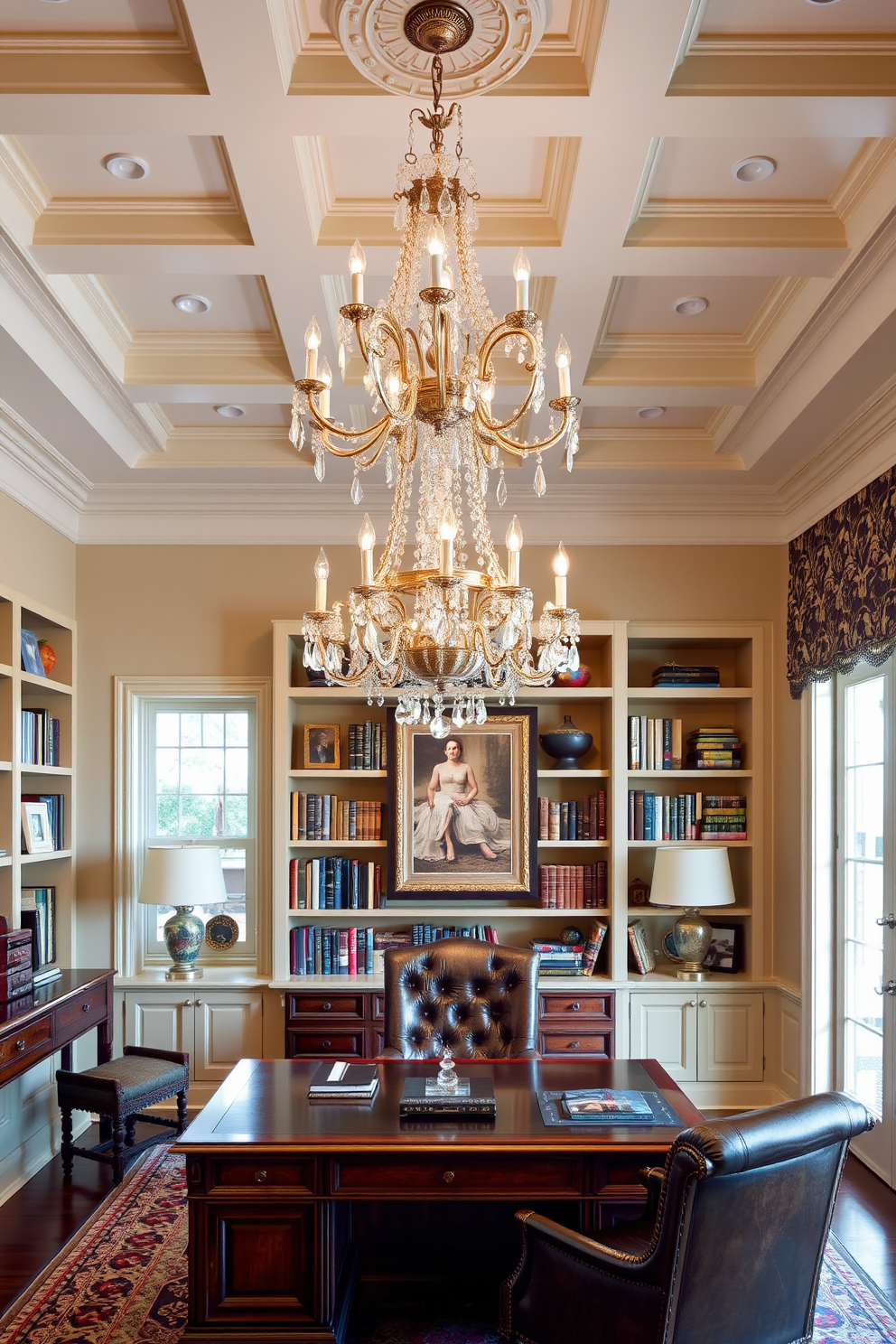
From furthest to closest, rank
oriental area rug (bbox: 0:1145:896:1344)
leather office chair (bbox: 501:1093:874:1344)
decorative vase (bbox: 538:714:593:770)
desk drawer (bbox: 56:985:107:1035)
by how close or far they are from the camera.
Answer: decorative vase (bbox: 538:714:593:770) < desk drawer (bbox: 56:985:107:1035) < oriental area rug (bbox: 0:1145:896:1344) < leather office chair (bbox: 501:1093:874:1344)

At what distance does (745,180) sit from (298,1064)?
3042 mm

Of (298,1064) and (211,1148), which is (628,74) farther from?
(298,1064)

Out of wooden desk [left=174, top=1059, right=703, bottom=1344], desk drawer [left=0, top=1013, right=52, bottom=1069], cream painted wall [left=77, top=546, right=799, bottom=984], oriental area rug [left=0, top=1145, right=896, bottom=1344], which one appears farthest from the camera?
cream painted wall [left=77, top=546, right=799, bottom=984]

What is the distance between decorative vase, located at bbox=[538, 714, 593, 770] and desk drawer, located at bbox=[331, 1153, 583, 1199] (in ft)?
8.54

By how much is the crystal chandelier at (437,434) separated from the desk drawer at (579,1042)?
252cm

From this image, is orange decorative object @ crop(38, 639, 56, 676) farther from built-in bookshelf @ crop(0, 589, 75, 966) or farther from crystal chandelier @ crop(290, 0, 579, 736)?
crystal chandelier @ crop(290, 0, 579, 736)

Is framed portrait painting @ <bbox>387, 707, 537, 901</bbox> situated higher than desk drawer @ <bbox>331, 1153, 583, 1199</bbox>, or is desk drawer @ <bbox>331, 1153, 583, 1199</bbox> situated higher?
framed portrait painting @ <bbox>387, 707, 537, 901</bbox>

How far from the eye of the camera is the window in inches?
210

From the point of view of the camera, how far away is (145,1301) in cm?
325

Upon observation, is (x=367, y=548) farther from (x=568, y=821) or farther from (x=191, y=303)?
(x=568, y=821)

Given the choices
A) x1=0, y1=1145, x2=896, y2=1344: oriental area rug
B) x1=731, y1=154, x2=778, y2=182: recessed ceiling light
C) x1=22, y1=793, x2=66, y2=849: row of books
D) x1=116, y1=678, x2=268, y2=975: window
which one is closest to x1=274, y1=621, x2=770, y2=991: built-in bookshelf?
x1=116, y1=678, x2=268, y2=975: window

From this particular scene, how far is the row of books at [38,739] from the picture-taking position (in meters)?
4.53

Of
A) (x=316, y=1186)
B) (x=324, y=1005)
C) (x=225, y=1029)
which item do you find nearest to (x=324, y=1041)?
(x=324, y=1005)

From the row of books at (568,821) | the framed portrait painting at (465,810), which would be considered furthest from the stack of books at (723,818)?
the framed portrait painting at (465,810)
